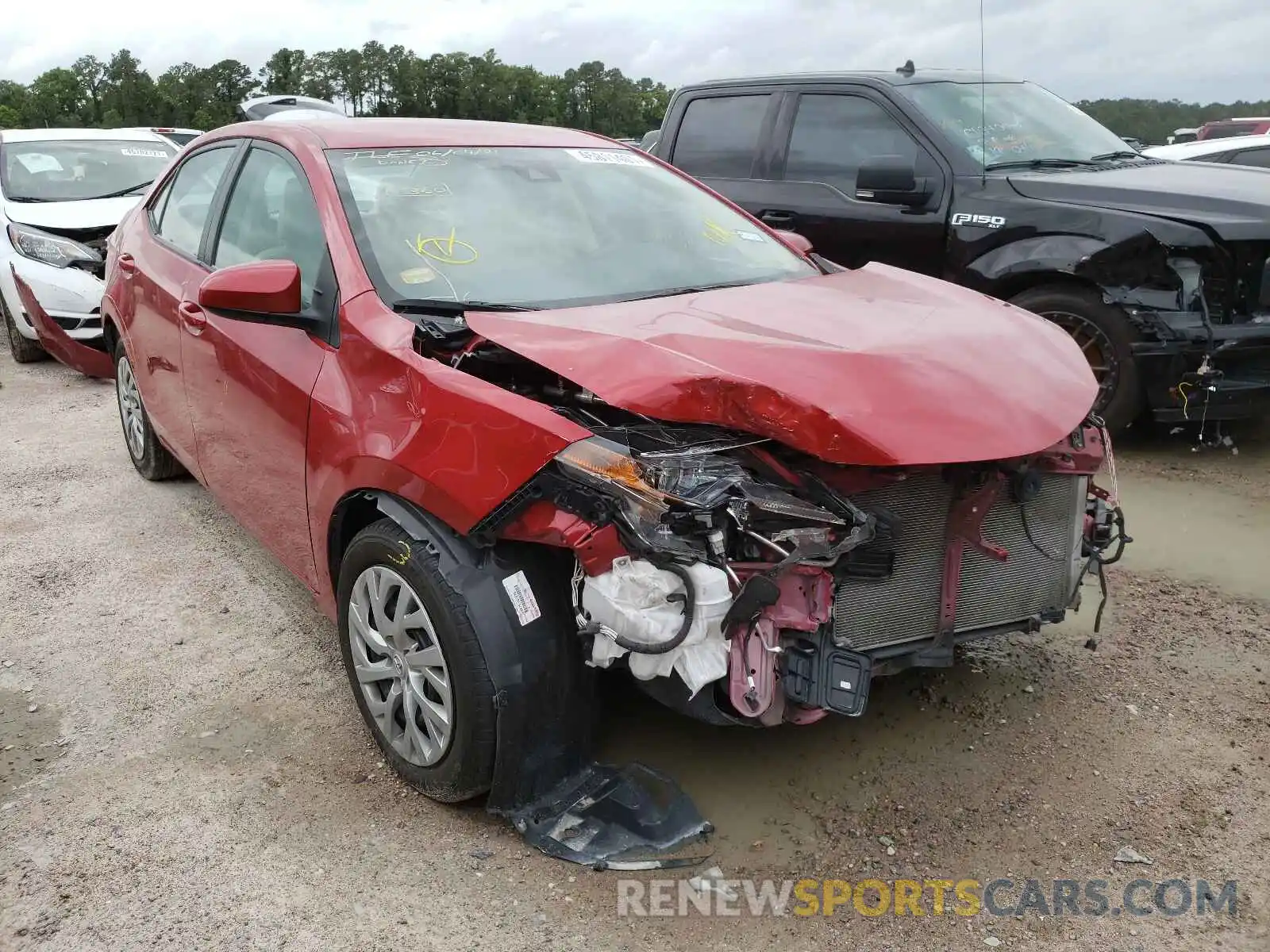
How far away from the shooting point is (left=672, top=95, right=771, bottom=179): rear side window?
645 cm

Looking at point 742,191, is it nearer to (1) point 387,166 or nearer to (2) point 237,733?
(1) point 387,166

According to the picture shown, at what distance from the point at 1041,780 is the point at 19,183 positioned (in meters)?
8.59

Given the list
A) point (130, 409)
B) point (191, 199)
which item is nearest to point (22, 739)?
point (191, 199)

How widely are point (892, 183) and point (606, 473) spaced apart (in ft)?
12.2

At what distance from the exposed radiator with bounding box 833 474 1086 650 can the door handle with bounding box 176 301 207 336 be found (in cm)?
249

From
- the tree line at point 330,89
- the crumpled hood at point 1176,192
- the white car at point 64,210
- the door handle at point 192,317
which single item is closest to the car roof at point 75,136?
the white car at point 64,210

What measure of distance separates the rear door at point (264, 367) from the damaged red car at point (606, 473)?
0.07 ft

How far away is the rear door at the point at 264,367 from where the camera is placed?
309 cm

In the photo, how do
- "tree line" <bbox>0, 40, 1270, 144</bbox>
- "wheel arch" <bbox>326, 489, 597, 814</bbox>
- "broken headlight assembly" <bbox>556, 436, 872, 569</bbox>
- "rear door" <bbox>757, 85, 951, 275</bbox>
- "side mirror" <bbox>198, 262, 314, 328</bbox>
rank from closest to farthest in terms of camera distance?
1. "broken headlight assembly" <bbox>556, 436, 872, 569</bbox>
2. "wheel arch" <bbox>326, 489, 597, 814</bbox>
3. "side mirror" <bbox>198, 262, 314, 328</bbox>
4. "rear door" <bbox>757, 85, 951, 275</bbox>
5. "tree line" <bbox>0, 40, 1270, 144</bbox>

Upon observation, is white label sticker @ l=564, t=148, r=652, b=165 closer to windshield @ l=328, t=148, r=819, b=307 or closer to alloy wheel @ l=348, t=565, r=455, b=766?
windshield @ l=328, t=148, r=819, b=307

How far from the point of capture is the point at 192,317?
12.6 ft

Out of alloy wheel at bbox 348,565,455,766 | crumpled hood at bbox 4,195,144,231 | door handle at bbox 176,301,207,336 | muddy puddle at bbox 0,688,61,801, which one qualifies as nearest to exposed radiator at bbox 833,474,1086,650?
alloy wheel at bbox 348,565,455,766

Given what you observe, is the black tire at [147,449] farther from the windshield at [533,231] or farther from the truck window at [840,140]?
the truck window at [840,140]

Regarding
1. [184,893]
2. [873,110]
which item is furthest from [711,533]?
[873,110]
